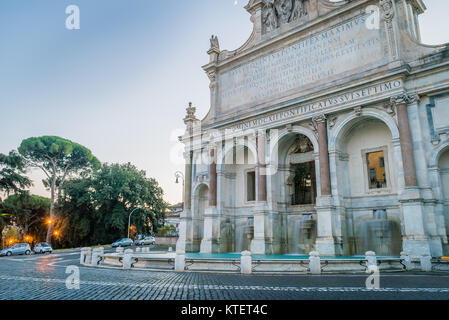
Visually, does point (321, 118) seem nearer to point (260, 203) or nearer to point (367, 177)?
point (367, 177)

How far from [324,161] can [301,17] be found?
11.3 meters

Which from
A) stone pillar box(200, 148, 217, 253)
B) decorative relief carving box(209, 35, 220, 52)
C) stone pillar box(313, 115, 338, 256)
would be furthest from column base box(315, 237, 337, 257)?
decorative relief carving box(209, 35, 220, 52)

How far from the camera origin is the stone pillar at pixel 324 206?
19003 mm

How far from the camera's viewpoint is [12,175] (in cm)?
3791

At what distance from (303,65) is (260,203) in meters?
10.3

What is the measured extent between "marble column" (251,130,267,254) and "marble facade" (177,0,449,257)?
0.07 meters

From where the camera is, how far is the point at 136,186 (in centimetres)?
4697

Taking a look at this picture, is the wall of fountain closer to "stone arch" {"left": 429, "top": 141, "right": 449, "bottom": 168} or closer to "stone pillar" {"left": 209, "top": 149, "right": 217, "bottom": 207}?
"stone arch" {"left": 429, "top": 141, "right": 449, "bottom": 168}

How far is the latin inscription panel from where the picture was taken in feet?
68.6

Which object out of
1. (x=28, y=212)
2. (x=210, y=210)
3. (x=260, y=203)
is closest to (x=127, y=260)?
(x=260, y=203)

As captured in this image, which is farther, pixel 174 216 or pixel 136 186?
pixel 174 216
